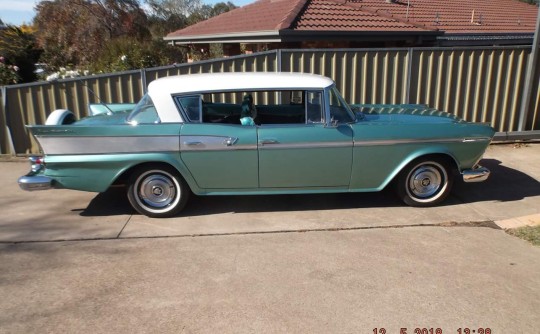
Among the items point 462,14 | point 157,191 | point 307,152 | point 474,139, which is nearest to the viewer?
point 307,152

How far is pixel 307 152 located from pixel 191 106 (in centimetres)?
137

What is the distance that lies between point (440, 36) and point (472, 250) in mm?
10285

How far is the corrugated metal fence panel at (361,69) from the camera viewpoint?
7953mm

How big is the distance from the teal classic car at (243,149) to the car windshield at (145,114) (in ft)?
0.04

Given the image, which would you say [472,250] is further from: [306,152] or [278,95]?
[278,95]

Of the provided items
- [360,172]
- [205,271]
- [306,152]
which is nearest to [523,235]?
[360,172]

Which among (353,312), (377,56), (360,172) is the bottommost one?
(353,312)

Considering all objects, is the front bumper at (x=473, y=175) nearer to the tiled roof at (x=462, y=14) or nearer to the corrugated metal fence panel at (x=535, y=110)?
the corrugated metal fence panel at (x=535, y=110)

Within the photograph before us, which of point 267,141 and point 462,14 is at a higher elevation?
point 462,14

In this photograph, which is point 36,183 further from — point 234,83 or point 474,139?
point 474,139

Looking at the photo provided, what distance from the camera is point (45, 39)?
22172 millimetres

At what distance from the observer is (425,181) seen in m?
5.17

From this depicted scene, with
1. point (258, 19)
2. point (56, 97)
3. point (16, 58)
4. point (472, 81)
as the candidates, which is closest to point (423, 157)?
point (472, 81)
